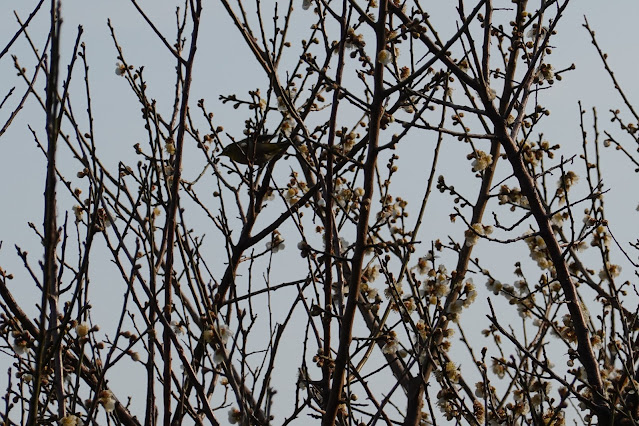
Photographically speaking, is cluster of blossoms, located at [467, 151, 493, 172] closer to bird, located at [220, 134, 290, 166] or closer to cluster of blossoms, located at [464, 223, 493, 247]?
cluster of blossoms, located at [464, 223, 493, 247]

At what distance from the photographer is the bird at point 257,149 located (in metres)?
3.84

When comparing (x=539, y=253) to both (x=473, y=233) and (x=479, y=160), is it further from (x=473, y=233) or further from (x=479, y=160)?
(x=479, y=160)

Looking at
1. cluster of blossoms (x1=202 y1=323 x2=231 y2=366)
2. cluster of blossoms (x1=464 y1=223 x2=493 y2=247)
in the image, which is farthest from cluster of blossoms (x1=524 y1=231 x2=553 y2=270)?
cluster of blossoms (x1=202 y1=323 x2=231 y2=366)

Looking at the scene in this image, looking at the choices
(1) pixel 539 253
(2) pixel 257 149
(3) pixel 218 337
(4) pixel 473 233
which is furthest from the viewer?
(1) pixel 539 253

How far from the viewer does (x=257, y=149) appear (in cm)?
388

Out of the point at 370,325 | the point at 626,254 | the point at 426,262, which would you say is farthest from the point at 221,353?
the point at 626,254

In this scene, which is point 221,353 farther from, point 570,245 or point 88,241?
point 570,245

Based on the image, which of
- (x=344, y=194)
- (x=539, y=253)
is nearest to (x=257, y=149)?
(x=344, y=194)

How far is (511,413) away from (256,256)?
1.43m

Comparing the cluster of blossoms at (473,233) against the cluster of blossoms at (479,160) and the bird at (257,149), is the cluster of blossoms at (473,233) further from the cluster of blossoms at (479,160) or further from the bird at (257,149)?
the bird at (257,149)

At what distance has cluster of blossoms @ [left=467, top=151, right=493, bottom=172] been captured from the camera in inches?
165

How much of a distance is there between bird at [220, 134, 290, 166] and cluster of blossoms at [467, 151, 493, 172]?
0.95m

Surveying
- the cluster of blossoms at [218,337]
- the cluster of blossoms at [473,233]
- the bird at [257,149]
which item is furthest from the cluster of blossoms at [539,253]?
the cluster of blossoms at [218,337]

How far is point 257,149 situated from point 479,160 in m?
1.13
